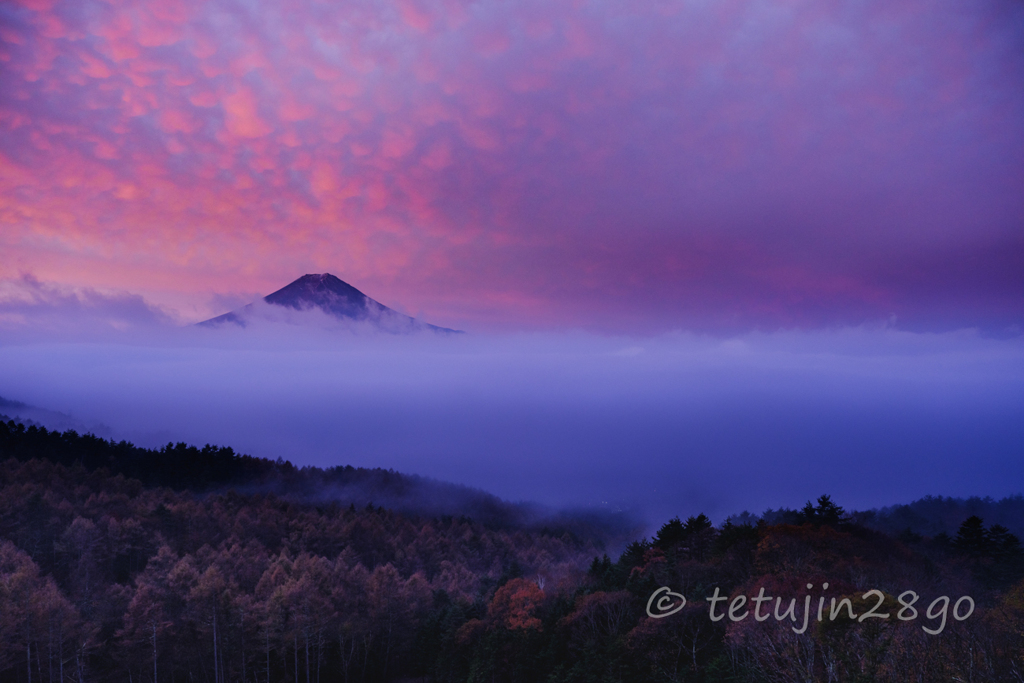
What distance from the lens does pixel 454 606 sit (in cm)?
4009

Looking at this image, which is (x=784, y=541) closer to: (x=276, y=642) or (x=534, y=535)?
(x=276, y=642)

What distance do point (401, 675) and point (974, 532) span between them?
44.2m

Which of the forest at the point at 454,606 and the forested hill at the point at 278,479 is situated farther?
the forested hill at the point at 278,479

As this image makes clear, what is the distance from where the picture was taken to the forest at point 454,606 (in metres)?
16.7

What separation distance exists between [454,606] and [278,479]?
71.7 meters

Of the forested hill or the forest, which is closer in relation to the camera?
the forest

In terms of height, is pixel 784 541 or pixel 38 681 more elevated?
pixel 784 541

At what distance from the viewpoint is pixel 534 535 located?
342 feet

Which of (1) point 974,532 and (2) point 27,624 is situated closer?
(2) point 27,624

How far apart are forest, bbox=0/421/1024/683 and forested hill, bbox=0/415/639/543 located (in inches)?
582

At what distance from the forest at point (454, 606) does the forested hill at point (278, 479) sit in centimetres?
1478

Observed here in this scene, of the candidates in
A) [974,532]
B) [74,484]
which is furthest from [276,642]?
[974,532]

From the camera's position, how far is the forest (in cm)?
1670

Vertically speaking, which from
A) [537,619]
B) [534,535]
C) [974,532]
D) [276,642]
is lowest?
[534,535]
